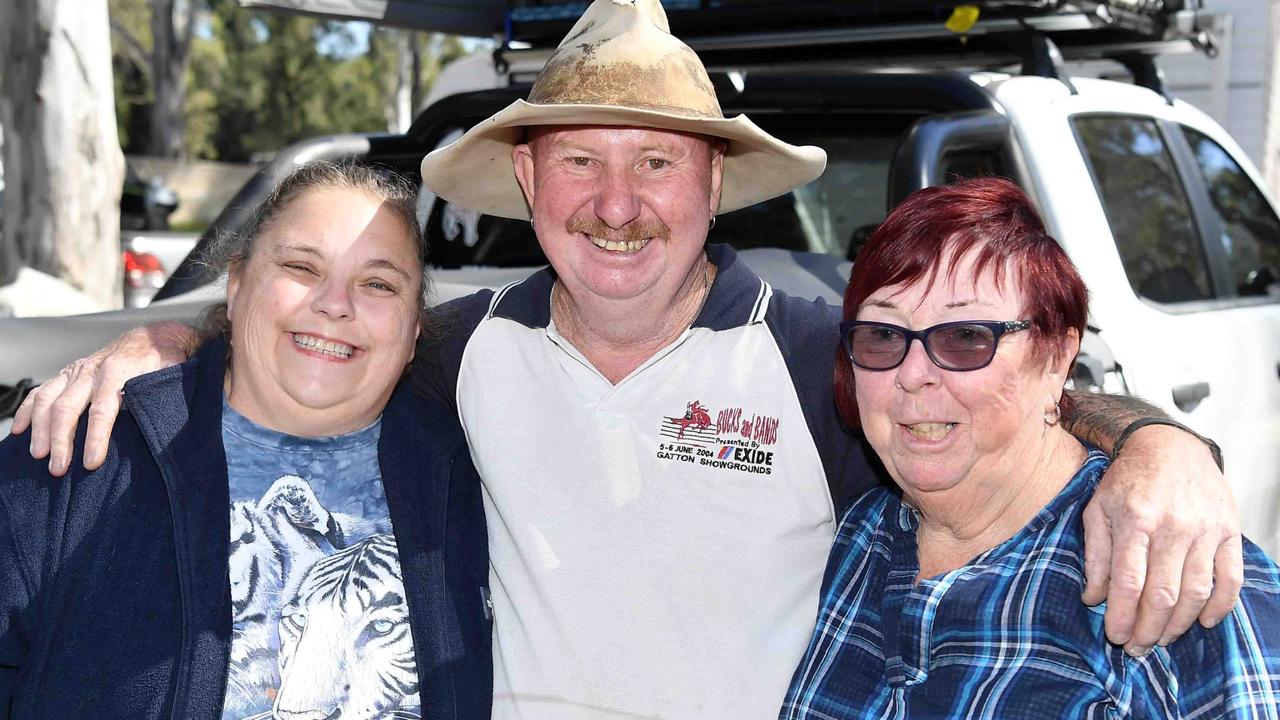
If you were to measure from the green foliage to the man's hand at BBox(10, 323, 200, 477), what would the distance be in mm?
39564

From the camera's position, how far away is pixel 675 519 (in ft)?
7.64

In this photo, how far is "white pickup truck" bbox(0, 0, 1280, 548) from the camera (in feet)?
10.7

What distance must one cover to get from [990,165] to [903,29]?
2.49 feet

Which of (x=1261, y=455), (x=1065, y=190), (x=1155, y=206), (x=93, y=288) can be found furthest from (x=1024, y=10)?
(x=93, y=288)

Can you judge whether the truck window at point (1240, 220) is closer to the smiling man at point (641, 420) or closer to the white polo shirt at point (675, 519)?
the smiling man at point (641, 420)

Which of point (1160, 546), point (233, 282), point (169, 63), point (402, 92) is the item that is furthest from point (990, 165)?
point (402, 92)

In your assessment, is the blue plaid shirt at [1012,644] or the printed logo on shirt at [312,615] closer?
the blue plaid shirt at [1012,644]

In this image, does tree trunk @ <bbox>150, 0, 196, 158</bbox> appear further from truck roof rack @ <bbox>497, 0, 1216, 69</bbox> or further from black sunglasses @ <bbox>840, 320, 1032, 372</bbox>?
black sunglasses @ <bbox>840, 320, 1032, 372</bbox>

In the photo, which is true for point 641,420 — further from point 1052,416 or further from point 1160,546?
point 1160,546

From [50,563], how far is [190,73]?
4364cm

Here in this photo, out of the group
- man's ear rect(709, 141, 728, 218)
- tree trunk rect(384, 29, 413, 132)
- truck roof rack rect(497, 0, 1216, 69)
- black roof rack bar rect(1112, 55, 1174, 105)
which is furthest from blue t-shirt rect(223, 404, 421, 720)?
tree trunk rect(384, 29, 413, 132)

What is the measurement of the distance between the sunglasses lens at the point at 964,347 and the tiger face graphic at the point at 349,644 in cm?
106

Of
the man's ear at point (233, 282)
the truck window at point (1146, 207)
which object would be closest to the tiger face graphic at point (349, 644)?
the man's ear at point (233, 282)

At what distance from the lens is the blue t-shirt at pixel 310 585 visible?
217 cm
